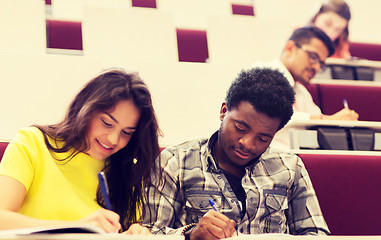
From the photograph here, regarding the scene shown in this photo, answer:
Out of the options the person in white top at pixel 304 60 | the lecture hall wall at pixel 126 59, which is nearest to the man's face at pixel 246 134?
the lecture hall wall at pixel 126 59

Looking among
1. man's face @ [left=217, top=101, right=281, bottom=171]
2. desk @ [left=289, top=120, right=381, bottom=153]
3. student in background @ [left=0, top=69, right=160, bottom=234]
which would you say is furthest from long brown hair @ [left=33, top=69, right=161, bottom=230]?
desk @ [left=289, top=120, right=381, bottom=153]

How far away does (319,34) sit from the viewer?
44.9 inches

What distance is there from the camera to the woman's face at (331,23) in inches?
51.5

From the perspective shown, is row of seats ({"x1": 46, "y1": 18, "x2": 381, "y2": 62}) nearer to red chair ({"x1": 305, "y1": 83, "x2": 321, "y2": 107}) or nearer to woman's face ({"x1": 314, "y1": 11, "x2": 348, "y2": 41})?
woman's face ({"x1": 314, "y1": 11, "x2": 348, "y2": 41})

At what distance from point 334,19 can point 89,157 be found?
2.90ft

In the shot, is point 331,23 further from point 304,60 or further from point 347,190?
point 347,190

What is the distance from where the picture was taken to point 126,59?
105cm

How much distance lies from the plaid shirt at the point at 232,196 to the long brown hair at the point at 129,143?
2cm

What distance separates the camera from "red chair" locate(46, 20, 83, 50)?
1139 millimetres

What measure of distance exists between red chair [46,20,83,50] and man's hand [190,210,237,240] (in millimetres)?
720

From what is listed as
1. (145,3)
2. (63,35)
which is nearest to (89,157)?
(63,35)

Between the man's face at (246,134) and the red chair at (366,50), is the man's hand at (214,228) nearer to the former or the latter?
the man's face at (246,134)

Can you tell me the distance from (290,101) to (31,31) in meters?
0.59

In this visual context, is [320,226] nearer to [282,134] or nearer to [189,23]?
[282,134]
